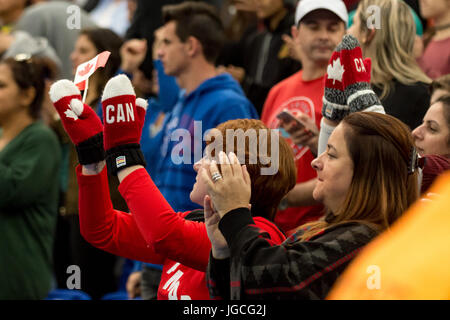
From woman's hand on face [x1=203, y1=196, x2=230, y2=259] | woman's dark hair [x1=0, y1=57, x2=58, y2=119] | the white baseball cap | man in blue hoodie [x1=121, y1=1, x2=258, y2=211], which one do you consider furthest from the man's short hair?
woman's hand on face [x1=203, y1=196, x2=230, y2=259]

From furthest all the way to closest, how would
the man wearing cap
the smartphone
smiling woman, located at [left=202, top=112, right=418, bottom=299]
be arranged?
the man wearing cap, the smartphone, smiling woman, located at [left=202, top=112, right=418, bottom=299]

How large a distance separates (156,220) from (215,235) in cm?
21

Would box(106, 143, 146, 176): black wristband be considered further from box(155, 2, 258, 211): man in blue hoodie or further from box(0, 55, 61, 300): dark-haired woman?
box(0, 55, 61, 300): dark-haired woman

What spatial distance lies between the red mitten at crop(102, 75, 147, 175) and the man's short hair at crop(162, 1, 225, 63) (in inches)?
76.3

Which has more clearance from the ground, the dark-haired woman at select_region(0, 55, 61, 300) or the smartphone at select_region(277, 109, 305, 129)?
the smartphone at select_region(277, 109, 305, 129)

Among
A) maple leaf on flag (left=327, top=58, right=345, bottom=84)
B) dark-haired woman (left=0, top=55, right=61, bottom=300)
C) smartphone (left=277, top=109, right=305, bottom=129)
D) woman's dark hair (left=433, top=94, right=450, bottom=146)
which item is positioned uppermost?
maple leaf on flag (left=327, top=58, right=345, bottom=84)

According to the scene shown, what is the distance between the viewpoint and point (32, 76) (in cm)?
446

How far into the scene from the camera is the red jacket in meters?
2.20

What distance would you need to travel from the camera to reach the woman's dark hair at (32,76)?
4.40m

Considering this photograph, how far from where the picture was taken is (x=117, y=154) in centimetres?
222

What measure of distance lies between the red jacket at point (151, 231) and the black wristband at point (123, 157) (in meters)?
0.04

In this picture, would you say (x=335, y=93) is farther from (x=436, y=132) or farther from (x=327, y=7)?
(x=327, y=7)
